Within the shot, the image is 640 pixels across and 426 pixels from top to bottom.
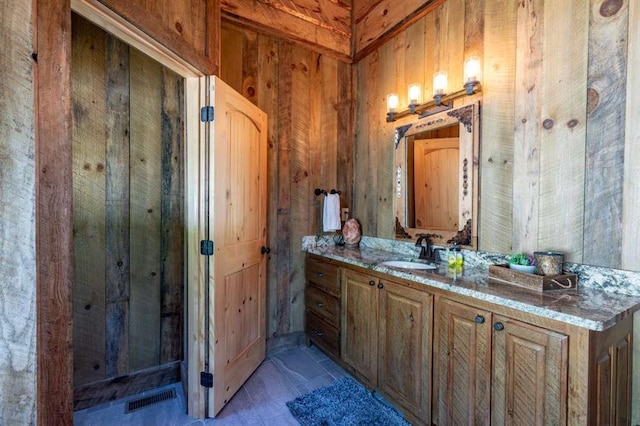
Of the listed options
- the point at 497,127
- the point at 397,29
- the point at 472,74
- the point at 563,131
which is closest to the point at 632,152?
the point at 563,131

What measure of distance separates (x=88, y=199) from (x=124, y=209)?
206mm

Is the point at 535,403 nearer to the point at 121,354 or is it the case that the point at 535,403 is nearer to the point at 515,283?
the point at 515,283

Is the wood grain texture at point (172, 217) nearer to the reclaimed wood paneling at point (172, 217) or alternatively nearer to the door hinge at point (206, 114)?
the reclaimed wood paneling at point (172, 217)

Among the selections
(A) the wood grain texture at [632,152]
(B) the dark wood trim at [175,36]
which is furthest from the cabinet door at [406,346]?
(B) the dark wood trim at [175,36]

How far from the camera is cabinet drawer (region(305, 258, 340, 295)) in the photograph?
7.72ft

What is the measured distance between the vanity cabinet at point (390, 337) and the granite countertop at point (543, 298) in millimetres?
121

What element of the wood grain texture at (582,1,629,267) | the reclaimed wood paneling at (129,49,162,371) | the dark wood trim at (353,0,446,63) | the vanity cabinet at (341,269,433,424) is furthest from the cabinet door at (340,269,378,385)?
the dark wood trim at (353,0,446,63)

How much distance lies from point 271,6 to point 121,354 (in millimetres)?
2966

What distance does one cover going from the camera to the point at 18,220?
2.76 feet

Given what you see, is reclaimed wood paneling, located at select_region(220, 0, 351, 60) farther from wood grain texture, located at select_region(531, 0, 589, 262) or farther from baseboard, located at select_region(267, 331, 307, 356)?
baseboard, located at select_region(267, 331, 307, 356)

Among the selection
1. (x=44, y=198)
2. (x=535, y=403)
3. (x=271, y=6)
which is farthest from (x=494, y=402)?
(x=271, y=6)

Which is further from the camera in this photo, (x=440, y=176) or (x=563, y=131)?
(x=440, y=176)

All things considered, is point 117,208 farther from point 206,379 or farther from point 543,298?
point 543,298

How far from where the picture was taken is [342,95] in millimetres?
2977
